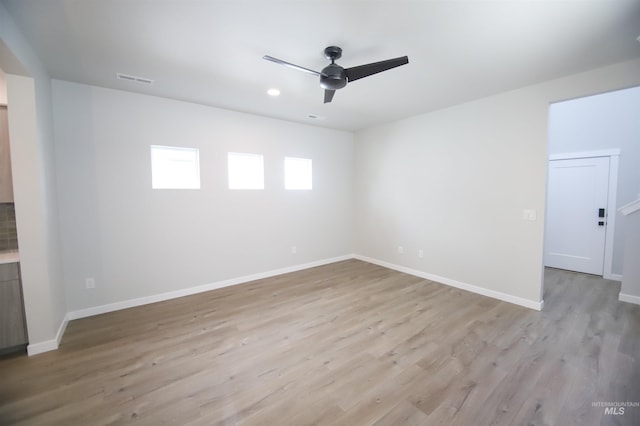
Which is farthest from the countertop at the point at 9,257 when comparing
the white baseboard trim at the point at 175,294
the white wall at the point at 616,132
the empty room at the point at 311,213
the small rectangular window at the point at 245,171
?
the white wall at the point at 616,132

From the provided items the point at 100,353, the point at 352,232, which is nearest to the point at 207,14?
the point at 100,353

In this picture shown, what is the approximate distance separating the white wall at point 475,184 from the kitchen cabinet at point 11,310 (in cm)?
485

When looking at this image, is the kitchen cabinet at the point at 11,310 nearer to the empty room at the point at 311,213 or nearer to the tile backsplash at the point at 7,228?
the empty room at the point at 311,213

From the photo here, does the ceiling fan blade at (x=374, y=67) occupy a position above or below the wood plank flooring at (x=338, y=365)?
above

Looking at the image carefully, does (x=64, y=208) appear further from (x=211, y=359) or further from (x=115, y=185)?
(x=211, y=359)

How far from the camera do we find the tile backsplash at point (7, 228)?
248 cm

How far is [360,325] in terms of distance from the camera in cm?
278

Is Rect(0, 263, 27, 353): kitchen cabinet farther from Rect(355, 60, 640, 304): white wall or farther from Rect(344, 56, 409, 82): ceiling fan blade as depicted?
Rect(355, 60, 640, 304): white wall

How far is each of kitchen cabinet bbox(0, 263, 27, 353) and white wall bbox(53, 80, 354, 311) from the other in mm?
705

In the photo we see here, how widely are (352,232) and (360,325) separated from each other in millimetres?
3009

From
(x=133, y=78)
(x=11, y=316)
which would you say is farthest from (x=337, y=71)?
(x=11, y=316)

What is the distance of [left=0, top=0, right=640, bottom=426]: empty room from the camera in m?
1.81

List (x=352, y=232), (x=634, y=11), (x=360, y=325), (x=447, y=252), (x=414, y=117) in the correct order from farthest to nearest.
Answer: (x=352, y=232)
(x=414, y=117)
(x=447, y=252)
(x=360, y=325)
(x=634, y=11)

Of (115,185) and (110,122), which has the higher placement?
(110,122)
